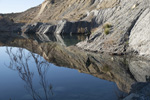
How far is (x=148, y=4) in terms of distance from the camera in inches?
968

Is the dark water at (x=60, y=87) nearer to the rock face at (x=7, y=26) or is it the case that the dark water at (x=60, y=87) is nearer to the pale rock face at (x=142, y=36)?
the pale rock face at (x=142, y=36)

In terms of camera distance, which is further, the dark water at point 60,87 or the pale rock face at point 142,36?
the pale rock face at point 142,36

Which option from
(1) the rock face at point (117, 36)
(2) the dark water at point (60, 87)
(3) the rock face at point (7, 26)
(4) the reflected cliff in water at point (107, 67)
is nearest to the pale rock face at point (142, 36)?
(1) the rock face at point (117, 36)

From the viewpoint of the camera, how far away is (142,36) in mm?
20359

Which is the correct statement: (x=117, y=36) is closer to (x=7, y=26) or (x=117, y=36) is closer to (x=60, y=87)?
(x=60, y=87)

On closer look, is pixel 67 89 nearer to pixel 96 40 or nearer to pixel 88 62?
pixel 88 62

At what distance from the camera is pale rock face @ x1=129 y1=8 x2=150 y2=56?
19.0 m

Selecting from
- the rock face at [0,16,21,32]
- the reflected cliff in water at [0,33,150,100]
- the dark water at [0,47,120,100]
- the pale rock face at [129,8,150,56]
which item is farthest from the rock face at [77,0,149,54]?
the rock face at [0,16,21,32]

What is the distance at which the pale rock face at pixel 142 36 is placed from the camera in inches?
750

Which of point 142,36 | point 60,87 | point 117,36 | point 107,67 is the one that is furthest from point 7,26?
point 60,87

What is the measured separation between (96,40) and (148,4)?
872 cm

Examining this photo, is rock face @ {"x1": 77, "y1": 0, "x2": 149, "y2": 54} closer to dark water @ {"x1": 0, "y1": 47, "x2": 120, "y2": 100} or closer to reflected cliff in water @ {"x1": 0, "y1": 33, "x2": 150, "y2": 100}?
reflected cliff in water @ {"x1": 0, "y1": 33, "x2": 150, "y2": 100}

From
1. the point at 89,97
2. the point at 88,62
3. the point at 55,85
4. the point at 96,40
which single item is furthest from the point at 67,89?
the point at 96,40

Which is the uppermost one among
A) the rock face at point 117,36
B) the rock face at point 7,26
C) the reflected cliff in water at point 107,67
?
the rock face at point 7,26
